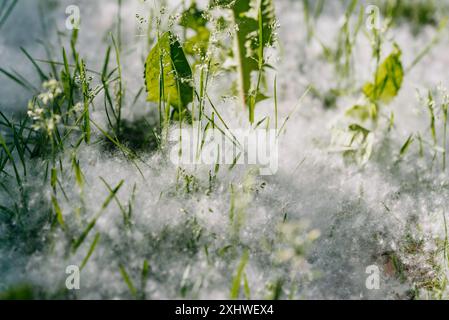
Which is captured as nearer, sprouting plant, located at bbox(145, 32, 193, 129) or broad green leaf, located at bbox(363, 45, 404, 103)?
sprouting plant, located at bbox(145, 32, 193, 129)

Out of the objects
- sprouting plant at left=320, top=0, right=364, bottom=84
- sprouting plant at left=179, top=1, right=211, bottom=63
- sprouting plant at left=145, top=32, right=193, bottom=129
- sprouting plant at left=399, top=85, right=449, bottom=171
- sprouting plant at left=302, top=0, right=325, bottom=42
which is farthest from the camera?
sprouting plant at left=302, top=0, right=325, bottom=42

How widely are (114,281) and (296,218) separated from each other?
1.94 feet

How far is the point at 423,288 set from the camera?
1.49 m

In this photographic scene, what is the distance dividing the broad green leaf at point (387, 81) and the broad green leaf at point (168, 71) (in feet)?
2.51

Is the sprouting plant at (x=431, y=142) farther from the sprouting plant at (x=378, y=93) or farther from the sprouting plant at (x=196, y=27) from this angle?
the sprouting plant at (x=196, y=27)

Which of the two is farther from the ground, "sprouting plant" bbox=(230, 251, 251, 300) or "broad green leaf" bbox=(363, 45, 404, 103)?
"broad green leaf" bbox=(363, 45, 404, 103)

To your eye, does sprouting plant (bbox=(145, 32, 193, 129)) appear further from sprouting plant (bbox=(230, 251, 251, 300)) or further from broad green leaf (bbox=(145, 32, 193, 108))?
sprouting plant (bbox=(230, 251, 251, 300))

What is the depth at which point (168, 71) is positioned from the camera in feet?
5.82

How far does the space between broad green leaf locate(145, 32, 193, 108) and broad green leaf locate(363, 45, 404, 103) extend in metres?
0.76

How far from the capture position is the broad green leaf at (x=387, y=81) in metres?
2.02

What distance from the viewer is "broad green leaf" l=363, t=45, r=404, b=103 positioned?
2018 millimetres

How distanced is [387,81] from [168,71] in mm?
900

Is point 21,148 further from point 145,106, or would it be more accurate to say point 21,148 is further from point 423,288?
point 423,288

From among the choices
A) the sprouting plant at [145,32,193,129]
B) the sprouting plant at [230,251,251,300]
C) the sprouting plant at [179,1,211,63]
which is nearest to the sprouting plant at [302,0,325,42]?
the sprouting plant at [179,1,211,63]
